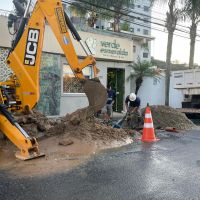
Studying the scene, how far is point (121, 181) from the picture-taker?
541 cm

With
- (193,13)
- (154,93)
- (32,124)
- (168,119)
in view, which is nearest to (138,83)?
(154,93)

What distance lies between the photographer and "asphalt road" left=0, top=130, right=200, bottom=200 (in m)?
4.70

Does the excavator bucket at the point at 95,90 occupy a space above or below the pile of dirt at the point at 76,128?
above

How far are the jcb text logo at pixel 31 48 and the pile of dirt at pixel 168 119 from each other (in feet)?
20.8

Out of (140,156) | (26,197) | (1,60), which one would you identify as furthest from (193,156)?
(1,60)

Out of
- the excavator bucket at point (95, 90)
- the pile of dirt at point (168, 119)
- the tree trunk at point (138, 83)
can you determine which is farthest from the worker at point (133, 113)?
the tree trunk at point (138, 83)

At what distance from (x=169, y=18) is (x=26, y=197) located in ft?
69.9

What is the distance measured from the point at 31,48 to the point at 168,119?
7.14 m

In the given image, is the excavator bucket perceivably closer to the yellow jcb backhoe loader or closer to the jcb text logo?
the yellow jcb backhoe loader

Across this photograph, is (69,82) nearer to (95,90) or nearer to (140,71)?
(140,71)

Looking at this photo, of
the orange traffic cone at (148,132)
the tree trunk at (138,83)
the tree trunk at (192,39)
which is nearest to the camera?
the orange traffic cone at (148,132)

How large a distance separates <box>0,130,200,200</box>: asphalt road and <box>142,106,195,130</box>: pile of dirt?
521 centimetres

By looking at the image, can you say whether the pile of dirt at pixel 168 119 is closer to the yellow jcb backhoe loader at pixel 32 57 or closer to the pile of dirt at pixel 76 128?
the pile of dirt at pixel 76 128

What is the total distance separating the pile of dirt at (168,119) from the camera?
12927 millimetres
